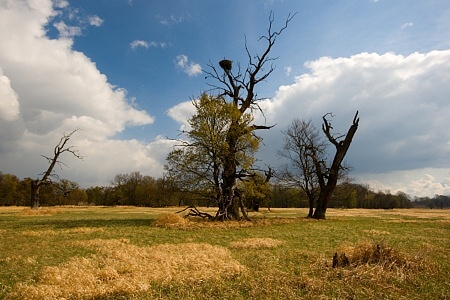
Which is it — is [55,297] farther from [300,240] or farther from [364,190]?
[364,190]

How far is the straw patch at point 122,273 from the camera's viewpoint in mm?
6301

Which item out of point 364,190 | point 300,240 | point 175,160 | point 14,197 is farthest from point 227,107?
point 364,190

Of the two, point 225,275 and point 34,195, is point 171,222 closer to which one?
point 225,275

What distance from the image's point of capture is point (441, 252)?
1141 cm

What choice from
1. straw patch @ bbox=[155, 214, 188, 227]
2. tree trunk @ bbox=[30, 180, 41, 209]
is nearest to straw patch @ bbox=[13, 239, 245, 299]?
straw patch @ bbox=[155, 214, 188, 227]

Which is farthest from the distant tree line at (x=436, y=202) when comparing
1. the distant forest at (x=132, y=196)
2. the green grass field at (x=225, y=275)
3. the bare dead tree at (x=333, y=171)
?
the green grass field at (x=225, y=275)

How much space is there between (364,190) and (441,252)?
129655 mm

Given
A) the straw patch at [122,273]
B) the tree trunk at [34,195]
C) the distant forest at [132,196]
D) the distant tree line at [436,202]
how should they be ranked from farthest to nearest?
the distant tree line at [436,202], the distant forest at [132,196], the tree trunk at [34,195], the straw patch at [122,273]

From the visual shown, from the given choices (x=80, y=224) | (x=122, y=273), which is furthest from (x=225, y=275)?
(x=80, y=224)

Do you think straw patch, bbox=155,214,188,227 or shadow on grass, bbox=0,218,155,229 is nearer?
shadow on grass, bbox=0,218,155,229

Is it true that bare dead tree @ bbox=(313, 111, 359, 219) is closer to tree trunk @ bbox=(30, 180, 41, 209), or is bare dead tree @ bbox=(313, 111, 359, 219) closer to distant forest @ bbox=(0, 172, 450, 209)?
distant forest @ bbox=(0, 172, 450, 209)

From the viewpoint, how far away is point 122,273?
7.88 m

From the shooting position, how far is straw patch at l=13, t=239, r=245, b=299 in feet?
20.7

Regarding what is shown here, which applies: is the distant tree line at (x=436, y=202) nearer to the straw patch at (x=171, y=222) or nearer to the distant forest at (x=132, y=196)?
the distant forest at (x=132, y=196)
